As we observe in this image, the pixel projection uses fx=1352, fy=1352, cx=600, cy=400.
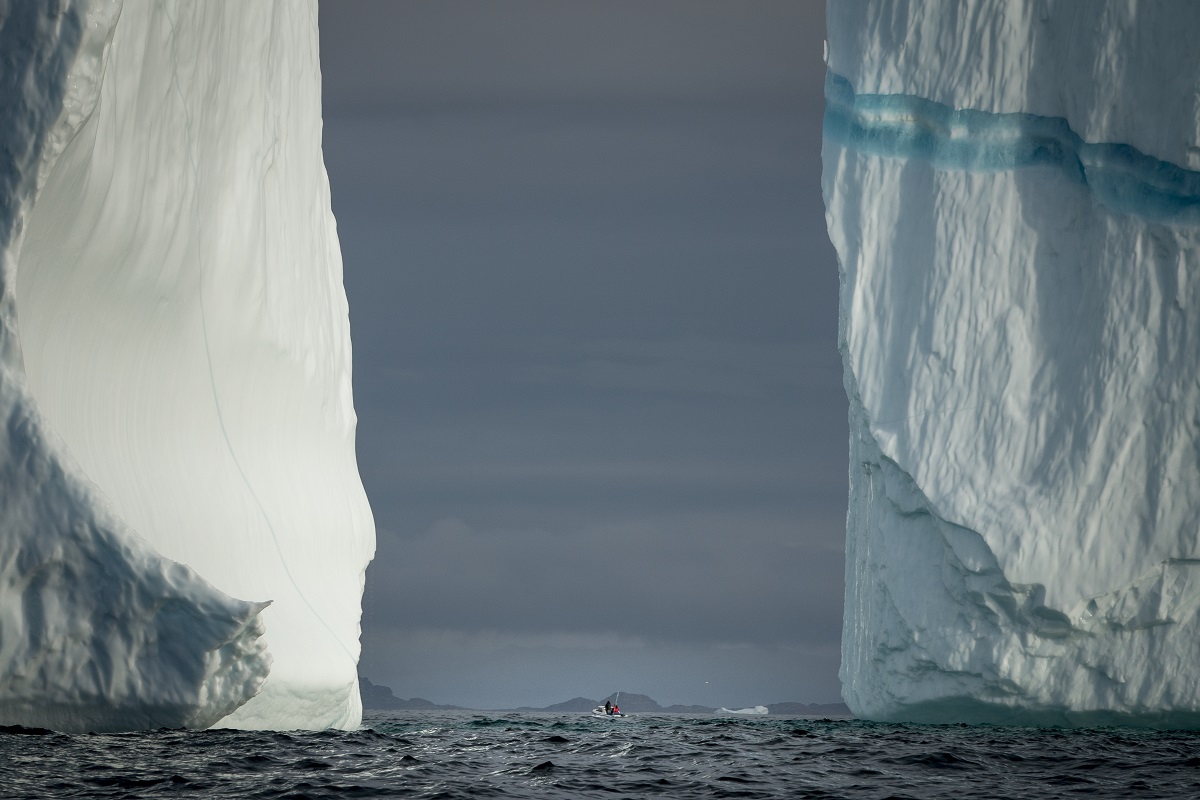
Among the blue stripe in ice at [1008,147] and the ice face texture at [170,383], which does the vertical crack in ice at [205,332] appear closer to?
the ice face texture at [170,383]

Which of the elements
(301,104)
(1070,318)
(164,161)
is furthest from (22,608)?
(1070,318)

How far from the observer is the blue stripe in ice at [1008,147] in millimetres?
17312

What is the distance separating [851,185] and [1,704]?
47.4ft

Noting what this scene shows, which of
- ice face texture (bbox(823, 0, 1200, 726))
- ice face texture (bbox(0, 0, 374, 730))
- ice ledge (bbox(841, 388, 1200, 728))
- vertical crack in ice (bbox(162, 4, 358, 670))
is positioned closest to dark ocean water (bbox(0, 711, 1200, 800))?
ice face texture (bbox(0, 0, 374, 730))

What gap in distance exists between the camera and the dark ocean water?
721 centimetres

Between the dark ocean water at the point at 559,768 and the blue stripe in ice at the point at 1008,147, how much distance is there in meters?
7.60

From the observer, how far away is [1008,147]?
18.3 metres

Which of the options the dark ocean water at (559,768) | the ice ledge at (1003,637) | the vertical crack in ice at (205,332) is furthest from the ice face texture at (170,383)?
the ice ledge at (1003,637)

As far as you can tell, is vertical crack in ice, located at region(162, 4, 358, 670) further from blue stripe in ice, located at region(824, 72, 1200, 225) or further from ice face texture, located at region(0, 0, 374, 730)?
blue stripe in ice, located at region(824, 72, 1200, 225)

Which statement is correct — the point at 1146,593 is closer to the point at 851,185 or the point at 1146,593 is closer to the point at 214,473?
the point at 851,185

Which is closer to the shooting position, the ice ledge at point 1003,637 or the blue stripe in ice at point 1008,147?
the ice ledge at point 1003,637

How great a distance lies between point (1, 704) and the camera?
8.34 metres

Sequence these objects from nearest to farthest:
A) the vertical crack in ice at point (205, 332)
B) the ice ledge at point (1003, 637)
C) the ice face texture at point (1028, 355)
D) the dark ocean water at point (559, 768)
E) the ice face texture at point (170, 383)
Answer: the dark ocean water at point (559, 768) → the ice face texture at point (170, 383) → the vertical crack in ice at point (205, 332) → the ice ledge at point (1003, 637) → the ice face texture at point (1028, 355)

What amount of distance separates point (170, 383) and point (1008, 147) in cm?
1224
